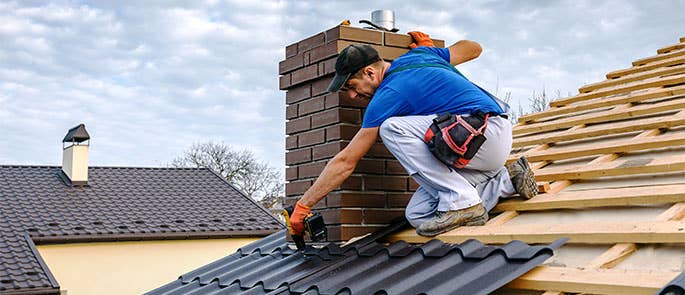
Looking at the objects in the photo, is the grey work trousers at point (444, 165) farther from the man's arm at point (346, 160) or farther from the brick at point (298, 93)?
the brick at point (298, 93)

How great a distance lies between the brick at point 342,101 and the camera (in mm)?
4727

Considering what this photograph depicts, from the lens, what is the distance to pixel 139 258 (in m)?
17.7

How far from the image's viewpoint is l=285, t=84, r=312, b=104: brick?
5137 millimetres

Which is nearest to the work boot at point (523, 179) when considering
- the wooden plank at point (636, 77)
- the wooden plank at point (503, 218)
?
the wooden plank at point (503, 218)

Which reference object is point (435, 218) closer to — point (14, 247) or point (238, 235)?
point (14, 247)

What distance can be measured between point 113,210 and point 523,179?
52.5 feet

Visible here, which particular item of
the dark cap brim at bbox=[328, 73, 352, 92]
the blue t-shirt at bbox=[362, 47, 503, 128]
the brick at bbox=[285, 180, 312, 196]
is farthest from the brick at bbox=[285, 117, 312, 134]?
the blue t-shirt at bbox=[362, 47, 503, 128]

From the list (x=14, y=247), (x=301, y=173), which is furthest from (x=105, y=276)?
(x=301, y=173)

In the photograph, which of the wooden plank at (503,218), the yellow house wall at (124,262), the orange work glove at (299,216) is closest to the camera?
the wooden plank at (503,218)

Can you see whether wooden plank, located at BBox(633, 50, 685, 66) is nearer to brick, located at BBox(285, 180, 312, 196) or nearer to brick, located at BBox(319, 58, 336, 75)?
brick, located at BBox(319, 58, 336, 75)

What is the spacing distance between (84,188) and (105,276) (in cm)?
338

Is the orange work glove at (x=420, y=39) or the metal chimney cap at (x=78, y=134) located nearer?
the orange work glove at (x=420, y=39)

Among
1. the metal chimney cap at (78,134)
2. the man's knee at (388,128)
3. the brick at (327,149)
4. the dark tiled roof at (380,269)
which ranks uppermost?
the metal chimney cap at (78,134)

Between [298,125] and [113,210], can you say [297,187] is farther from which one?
[113,210]
